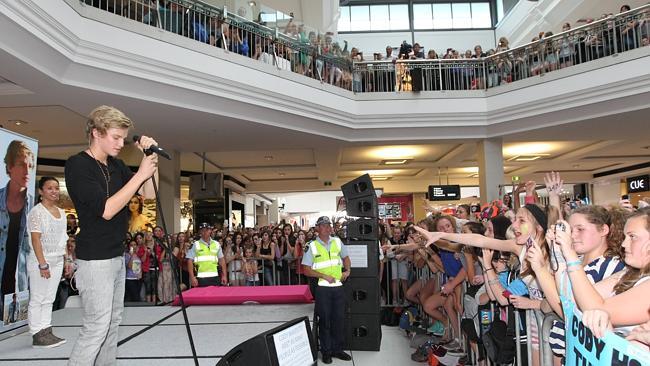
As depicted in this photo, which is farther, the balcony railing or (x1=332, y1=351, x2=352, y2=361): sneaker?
the balcony railing

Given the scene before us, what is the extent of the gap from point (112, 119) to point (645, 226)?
2597 millimetres

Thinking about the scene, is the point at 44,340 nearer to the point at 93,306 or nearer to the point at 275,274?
the point at 93,306

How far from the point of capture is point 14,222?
4711mm

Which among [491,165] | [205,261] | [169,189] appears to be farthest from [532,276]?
[169,189]

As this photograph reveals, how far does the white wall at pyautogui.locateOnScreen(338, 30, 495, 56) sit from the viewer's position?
23.7 metres

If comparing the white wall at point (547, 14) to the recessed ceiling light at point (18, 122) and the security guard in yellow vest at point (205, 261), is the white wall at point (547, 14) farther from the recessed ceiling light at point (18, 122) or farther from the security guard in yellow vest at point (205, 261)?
the recessed ceiling light at point (18, 122)

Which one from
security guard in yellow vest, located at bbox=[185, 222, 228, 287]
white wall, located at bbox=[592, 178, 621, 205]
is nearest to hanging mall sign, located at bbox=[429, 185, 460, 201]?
white wall, located at bbox=[592, 178, 621, 205]


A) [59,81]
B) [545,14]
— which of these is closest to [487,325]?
[59,81]

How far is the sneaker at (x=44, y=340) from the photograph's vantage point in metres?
4.00

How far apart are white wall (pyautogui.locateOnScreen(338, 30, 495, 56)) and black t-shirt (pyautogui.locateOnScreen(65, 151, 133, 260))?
73.7 feet

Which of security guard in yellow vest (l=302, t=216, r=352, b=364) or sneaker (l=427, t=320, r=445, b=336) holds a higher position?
security guard in yellow vest (l=302, t=216, r=352, b=364)

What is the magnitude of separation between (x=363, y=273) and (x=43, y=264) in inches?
128

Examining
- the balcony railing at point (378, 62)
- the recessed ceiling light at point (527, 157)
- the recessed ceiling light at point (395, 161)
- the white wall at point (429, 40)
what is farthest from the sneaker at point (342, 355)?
the white wall at point (429, 40)

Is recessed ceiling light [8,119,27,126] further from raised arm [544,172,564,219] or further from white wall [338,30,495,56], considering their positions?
white wall [338,30,495,56]
